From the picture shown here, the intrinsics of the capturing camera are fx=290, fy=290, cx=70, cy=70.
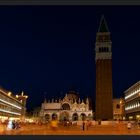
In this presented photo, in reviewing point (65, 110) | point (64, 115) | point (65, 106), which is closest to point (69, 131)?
point (64, 115)

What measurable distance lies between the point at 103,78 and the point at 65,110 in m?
77.2

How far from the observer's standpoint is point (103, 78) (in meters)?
64.3

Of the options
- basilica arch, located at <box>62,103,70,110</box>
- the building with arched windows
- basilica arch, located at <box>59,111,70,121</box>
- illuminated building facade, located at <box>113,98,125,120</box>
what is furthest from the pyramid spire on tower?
basilica arch, located at <box>62,103,70,110</box>

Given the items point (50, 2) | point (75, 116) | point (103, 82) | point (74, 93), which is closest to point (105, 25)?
point (103, 82)

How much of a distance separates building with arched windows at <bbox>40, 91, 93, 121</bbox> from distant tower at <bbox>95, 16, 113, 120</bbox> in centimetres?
7136

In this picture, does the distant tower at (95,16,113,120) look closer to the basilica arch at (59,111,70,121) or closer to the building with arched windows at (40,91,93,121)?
the building with arched windows at (40,91,93,121)

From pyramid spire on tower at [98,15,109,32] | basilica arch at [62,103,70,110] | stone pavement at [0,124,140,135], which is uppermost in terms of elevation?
pyramid spire on tower at [98,15,109,32]

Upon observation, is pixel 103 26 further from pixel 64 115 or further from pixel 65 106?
pixel 65 106

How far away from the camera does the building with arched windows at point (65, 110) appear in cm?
13675

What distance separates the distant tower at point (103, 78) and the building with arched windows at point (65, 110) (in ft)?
234

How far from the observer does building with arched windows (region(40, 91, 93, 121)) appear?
137 meters

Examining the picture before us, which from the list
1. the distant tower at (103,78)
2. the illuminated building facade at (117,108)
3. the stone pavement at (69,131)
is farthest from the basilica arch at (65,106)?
the stone pavement at (69,131)

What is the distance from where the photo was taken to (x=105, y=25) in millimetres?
71562

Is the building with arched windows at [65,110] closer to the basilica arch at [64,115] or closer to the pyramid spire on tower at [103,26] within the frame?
the basilica arch at [64,115]
